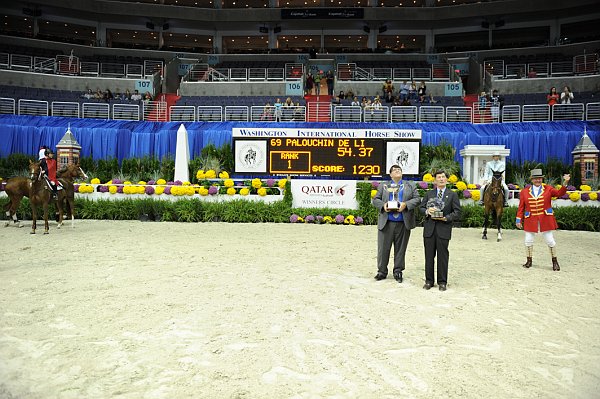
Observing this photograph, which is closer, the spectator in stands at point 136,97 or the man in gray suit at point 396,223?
Answer: the man in gray suit at point 396,223

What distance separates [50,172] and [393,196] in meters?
11.0

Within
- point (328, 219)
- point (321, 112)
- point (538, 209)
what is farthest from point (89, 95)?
point (538, 209)

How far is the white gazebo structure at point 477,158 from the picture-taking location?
744 inches

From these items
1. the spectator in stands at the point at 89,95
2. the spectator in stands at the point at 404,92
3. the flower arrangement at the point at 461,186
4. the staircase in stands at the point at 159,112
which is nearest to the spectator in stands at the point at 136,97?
the staircase in stands at the point at 159,112

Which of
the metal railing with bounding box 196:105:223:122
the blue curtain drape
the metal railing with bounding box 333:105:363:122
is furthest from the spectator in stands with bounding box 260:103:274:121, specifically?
the metal railing with bounding box 333:105:363:122

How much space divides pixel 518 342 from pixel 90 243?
9.40 m

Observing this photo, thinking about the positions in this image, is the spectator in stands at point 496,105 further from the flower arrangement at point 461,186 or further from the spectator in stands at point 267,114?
the spectator in stands at point 267,114

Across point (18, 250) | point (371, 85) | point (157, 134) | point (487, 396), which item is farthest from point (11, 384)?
point (371, 85)

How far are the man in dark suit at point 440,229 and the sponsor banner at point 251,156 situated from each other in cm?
1226

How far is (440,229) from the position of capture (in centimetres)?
701

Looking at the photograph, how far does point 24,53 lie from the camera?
35.1 m

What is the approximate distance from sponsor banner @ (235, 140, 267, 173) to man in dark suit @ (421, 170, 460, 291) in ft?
40.2

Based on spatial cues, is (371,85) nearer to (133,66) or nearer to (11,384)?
(133,66)

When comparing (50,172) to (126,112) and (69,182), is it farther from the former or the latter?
(126,112)
